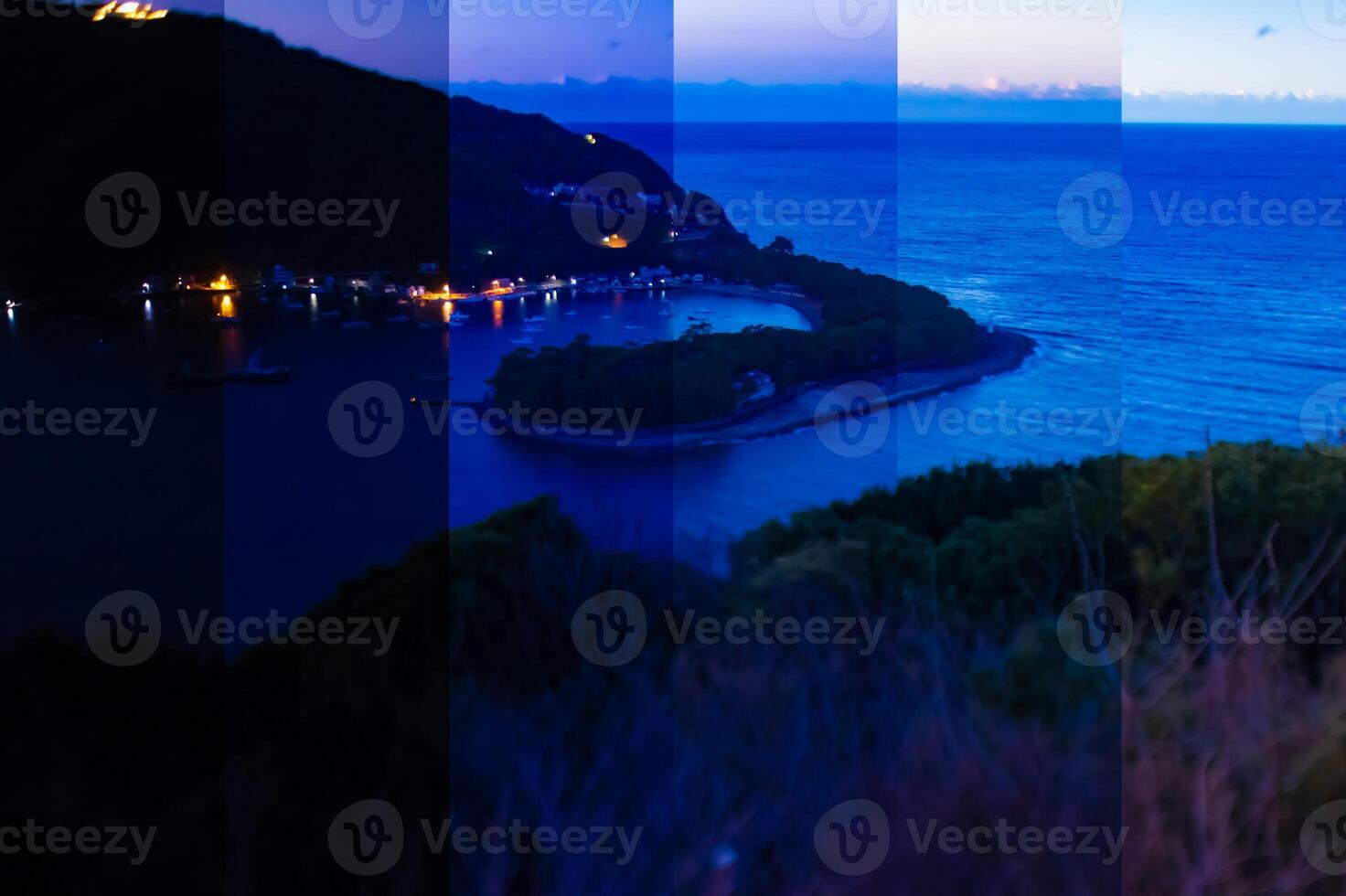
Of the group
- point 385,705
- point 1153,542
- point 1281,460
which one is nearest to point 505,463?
point 385,705

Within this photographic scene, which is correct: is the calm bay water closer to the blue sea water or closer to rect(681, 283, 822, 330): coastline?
the blue sea water

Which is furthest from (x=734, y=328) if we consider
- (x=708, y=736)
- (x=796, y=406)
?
(x=708, y=736)

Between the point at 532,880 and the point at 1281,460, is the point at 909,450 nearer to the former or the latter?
the point at 1281,460

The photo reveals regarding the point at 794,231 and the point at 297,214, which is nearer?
the point at 297,214

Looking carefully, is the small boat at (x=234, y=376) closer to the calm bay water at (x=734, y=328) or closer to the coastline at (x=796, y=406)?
the calm bay water at (x=734, y=328)

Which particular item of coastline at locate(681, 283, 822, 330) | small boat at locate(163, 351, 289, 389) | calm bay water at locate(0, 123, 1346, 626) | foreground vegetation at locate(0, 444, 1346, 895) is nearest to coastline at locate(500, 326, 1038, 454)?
calm bay water at locate(0, 123, 1346, 626)

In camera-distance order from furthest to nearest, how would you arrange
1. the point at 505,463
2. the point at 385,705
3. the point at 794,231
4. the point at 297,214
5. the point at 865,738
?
the point at 794,231, the point at 297,214, the point at 505,463, the point at 385,705, the point at 865,738

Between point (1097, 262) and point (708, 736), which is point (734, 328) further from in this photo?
point (708, 736)

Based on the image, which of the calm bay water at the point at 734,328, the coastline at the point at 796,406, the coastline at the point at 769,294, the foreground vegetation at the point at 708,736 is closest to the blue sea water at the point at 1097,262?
the calm bay water at the point at 734,328
